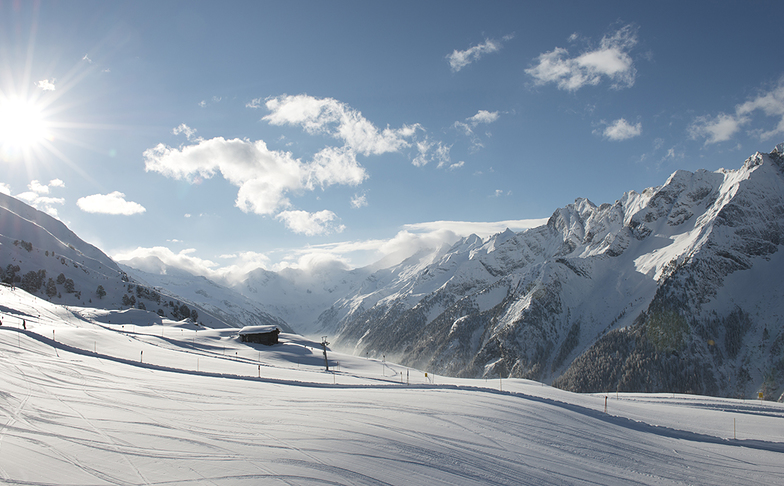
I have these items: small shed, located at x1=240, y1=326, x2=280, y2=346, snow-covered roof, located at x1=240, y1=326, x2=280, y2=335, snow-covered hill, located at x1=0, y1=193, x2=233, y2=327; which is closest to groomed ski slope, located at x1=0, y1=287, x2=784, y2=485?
small shed, located at x1=240, y1=326, x2=280, y2=346

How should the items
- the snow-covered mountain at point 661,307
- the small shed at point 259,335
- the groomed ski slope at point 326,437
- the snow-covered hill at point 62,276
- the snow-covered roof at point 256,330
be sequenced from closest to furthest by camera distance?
1. the groomed ski slope at point 326,437
2. the small shed at point 259,335
3. the snow-covered roof at point 256,330
4. the snow-covered hill at point 62,276
5. the snow-covered mountain at point 661,307

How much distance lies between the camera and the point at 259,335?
69.0 m

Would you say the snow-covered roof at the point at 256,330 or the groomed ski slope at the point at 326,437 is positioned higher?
the groomed ski slope at the point at 326,437

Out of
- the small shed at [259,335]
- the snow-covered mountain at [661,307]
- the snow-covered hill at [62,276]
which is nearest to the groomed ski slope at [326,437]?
the small shed at [259,335]

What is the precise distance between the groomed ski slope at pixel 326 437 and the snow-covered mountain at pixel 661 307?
96.5 m

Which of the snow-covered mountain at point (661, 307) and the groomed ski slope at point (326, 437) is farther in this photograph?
the snow-covered mountain at point (661, 307)

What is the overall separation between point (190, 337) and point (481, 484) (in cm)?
6455

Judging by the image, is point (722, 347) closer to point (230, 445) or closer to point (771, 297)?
point (771, 297)

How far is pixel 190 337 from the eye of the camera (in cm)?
6406

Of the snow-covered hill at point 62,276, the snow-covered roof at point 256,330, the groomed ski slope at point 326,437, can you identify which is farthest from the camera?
the snow-covered hill at point 62,276

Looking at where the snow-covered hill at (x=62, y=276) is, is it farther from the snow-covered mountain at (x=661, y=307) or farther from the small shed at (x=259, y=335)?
the snow-covered mountain at (x=661, y=307)

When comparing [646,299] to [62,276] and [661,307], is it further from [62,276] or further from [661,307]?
[62,276]

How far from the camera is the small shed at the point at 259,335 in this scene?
68.6 m

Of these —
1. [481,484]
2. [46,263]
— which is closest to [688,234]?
[481,484]
